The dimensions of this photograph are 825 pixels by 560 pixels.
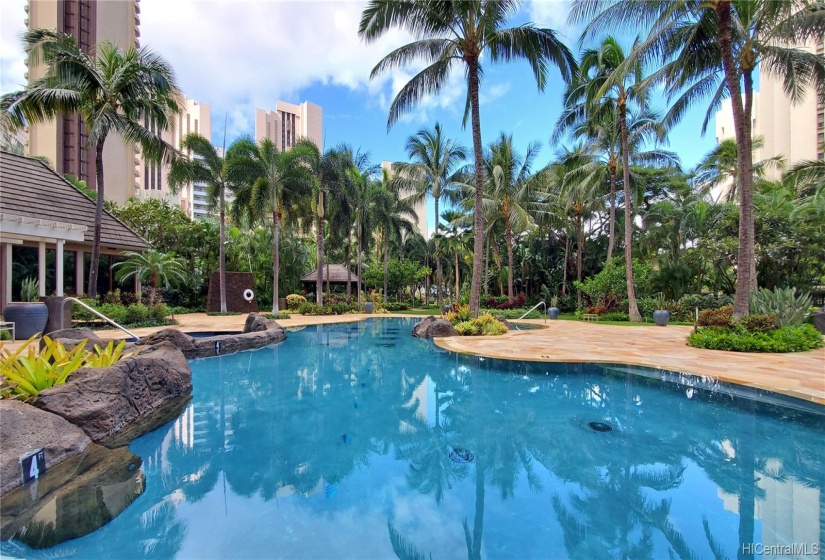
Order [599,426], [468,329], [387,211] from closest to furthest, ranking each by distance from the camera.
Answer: [599,426], [468,329], [387,211]

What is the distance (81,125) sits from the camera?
122ft

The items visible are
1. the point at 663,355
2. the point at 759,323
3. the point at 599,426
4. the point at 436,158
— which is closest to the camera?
the point at 599,426

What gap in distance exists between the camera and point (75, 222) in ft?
50.2

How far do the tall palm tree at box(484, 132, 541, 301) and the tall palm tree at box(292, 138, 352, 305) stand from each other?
831cm

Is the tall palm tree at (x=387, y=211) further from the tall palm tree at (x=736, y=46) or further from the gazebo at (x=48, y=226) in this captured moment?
the tall palm tree at (x=736, y=46)

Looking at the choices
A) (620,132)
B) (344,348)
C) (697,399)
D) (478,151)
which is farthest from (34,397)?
(620,132)

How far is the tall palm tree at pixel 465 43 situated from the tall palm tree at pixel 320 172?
828 cm

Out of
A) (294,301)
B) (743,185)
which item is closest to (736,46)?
(743,185)

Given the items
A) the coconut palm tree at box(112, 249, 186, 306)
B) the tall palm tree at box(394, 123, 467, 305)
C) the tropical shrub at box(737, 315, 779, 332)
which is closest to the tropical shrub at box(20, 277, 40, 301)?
the coconut palm tree at box(112, 249, 186, 306)

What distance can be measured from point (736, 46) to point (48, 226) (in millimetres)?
21623

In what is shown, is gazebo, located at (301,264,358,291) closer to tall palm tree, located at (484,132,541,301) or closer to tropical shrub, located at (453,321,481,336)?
tall palm tree, located at (484,132,541,301)

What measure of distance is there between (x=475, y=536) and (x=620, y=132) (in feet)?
65.0

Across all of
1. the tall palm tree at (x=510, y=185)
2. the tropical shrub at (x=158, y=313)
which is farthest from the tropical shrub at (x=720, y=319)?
the tropical shrub at (x=158, y=313)

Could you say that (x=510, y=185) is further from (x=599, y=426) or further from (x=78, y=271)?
(x=78, y=271)
